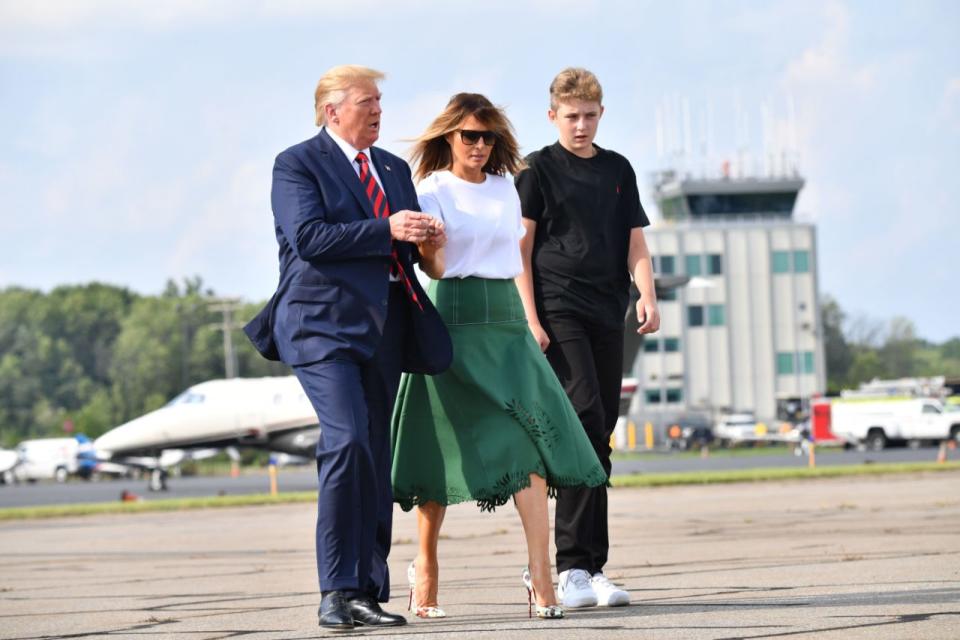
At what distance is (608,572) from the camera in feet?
27.7

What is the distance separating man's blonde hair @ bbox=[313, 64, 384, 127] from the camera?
5.82 m

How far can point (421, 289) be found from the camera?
5.91 metres

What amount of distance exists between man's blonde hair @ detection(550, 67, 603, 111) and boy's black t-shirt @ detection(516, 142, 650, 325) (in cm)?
27

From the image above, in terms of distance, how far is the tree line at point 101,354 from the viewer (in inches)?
5512

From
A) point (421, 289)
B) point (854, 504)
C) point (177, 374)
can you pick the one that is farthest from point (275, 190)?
point (177, 374)

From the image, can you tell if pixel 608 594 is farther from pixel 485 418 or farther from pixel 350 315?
pixel 350 315

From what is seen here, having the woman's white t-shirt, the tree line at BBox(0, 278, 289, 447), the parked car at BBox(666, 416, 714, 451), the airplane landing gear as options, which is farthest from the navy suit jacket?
the tree line at BBox(0, 278, 289, 447)

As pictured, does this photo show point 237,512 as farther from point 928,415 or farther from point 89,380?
point 89,380

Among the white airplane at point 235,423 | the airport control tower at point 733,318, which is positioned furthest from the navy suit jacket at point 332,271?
the airport control tower at point 733,318

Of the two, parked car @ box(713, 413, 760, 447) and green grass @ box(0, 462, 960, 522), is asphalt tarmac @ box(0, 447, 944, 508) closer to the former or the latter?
green grass @ box(0, 462, 960, 522)

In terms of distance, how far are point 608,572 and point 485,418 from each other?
2744 millimetres

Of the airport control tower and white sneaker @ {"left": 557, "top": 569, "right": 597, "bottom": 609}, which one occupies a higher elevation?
the airport control tower

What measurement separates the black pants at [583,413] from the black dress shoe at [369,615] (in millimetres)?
1155

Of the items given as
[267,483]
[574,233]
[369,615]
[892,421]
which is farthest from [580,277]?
[892,421]
